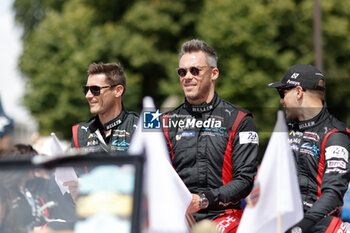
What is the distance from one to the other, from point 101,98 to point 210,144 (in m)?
1.16

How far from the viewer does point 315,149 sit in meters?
3.63

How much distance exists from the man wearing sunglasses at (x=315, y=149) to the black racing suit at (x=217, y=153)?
12.7 inches

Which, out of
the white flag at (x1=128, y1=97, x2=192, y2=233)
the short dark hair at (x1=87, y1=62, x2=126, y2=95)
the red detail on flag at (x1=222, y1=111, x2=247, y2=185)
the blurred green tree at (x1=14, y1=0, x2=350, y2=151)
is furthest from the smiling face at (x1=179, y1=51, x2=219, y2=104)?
the blurred green tree at (x1=14, y1=0, x2=350, y2=151)

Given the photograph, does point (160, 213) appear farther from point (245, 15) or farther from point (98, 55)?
point (98, 55)

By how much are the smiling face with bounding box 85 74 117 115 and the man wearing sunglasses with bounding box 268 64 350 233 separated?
1402mm

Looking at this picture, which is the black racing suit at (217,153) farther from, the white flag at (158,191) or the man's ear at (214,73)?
the white flag at (158,191)

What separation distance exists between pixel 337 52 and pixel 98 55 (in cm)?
1033

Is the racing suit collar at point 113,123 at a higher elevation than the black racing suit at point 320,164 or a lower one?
higher

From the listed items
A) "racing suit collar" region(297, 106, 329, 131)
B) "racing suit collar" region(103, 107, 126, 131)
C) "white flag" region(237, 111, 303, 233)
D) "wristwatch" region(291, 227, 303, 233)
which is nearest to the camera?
"white flag" region(237, 111, 303, 233)

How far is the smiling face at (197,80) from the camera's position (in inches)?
159

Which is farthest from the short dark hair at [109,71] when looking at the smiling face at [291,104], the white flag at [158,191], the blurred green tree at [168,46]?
the blurred green tree at [168,46]

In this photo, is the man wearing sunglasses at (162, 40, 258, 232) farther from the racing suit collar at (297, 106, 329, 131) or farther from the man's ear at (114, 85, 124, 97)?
the man's ear at (114, 85, 124, 97)

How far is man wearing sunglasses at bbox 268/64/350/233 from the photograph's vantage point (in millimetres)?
3420

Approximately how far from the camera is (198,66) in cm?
408
